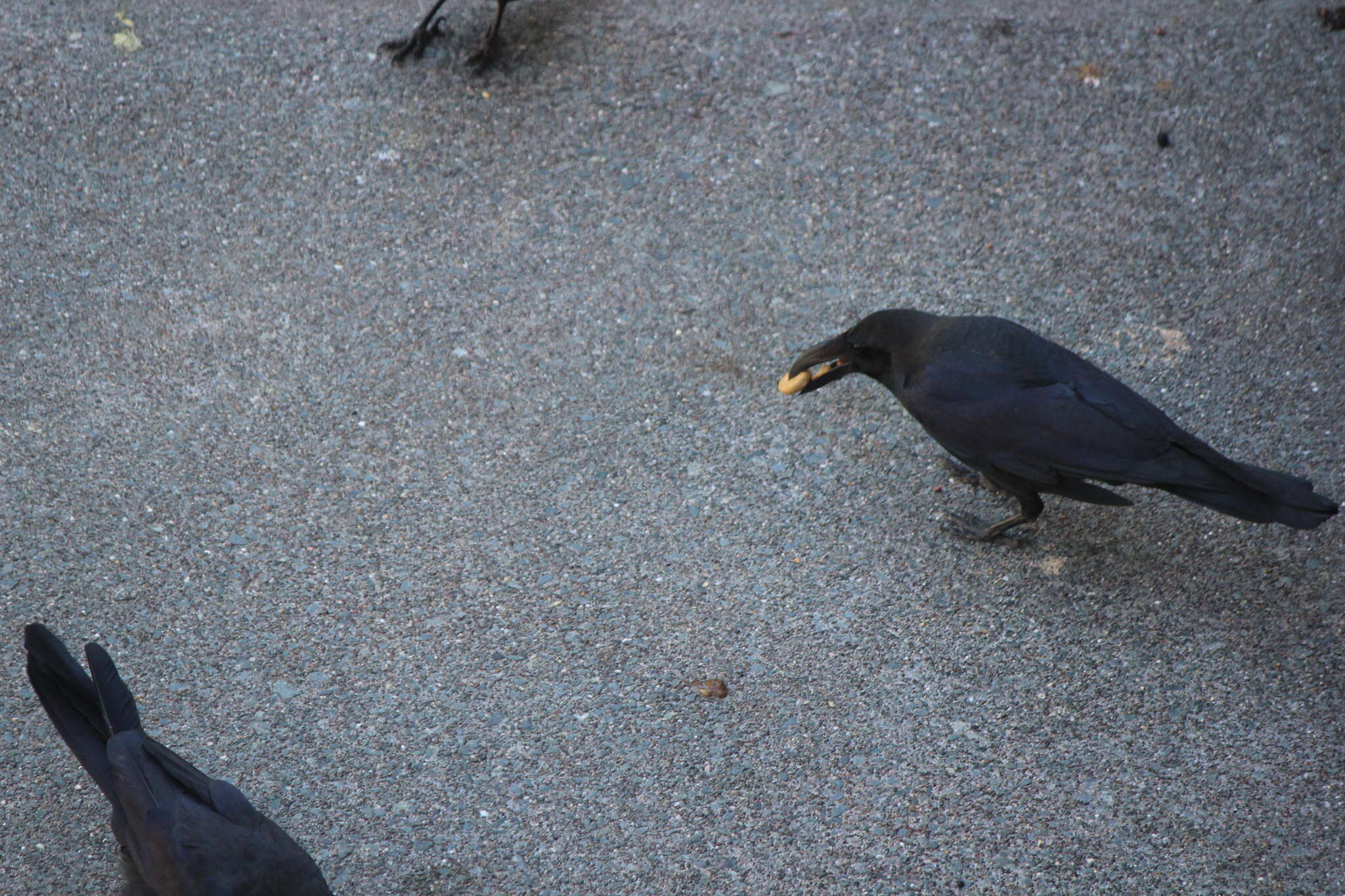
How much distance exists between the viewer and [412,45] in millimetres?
4863

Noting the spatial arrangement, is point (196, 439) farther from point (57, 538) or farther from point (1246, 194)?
point (1246, 194)

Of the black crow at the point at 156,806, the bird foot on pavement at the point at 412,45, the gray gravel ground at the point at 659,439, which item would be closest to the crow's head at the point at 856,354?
the gray gravel ground at the point at 659,439

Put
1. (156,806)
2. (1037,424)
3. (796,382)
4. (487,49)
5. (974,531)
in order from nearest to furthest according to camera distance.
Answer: (156,806)
(1037,424)
(974,531)
(796,382)
(487,49)

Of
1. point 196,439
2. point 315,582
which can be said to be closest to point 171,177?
point 196,439

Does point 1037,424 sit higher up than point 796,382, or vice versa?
point 1037,424

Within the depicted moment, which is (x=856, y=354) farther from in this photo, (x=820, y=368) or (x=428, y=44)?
(x=428, y=44)

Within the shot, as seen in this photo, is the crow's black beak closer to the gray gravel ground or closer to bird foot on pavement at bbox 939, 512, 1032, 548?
the gray gravel ground

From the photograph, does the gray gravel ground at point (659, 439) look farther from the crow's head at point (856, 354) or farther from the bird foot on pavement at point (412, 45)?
the crow's head at point (856, 354)

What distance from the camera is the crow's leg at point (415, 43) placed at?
4.86 metres

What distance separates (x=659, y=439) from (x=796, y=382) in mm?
531

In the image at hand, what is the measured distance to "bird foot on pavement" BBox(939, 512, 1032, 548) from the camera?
3598 millimetres

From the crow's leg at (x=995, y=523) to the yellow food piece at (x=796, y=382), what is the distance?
0.67 metres

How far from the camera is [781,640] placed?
336cm

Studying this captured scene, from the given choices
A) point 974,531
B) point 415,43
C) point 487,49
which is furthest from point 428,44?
point 974,531
